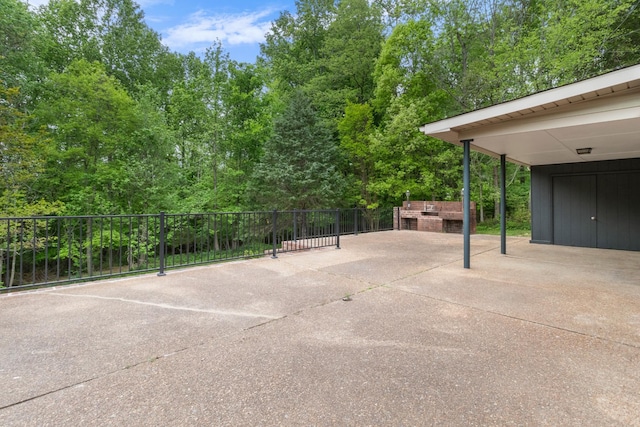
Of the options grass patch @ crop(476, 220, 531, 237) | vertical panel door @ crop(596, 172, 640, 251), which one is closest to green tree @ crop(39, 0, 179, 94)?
grass patch @ crop(476, 220, 531, 237)

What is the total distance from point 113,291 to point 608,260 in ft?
25.3

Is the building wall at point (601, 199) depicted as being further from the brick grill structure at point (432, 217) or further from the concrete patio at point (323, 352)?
the concrete patio at point (323, 352)

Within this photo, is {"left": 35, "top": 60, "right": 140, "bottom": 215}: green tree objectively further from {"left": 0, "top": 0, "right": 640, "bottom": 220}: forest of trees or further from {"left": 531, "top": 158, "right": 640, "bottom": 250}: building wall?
{"left": 531, "top": 158, "right": 640, "bottom": 250}: building wall

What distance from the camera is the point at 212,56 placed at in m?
15.2

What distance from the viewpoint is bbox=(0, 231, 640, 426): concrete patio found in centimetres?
145

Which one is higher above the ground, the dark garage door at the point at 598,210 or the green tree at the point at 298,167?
the green tree at the point at 298,167

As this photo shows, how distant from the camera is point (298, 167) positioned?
1291 centimetres

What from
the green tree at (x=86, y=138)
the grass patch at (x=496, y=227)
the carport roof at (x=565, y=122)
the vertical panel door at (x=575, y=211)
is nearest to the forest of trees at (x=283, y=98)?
the green tree at (x=86, y=138)

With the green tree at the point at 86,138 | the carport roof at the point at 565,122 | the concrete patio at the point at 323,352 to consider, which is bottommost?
the concrete patio at the point at 323,352

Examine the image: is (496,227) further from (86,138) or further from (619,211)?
(86,138)

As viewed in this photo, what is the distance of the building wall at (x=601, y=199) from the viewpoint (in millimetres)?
6246

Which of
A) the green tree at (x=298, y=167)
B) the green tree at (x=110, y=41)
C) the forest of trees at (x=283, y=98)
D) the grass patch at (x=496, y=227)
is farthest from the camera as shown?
the green tree at (x=110, y=41)

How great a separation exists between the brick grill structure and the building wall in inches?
94.5

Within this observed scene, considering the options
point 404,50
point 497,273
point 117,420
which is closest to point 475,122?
point 497,273
